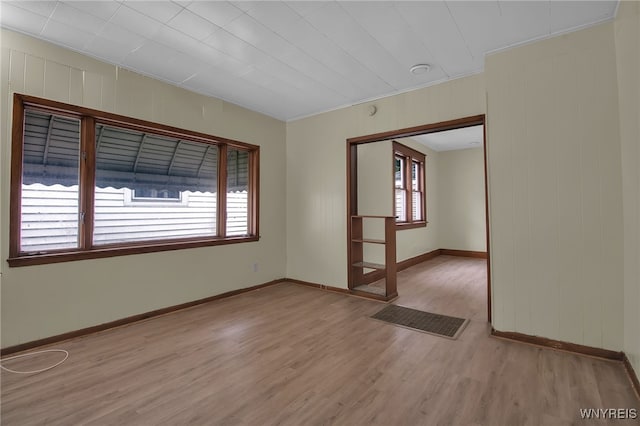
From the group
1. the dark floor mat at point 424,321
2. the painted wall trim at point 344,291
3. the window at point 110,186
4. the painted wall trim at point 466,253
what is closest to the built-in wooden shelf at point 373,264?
the painted wall trim at point 344,291

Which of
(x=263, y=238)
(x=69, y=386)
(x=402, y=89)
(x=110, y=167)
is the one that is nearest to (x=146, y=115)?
(x=110, y=167)

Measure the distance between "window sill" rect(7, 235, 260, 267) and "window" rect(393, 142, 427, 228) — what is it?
139 inches

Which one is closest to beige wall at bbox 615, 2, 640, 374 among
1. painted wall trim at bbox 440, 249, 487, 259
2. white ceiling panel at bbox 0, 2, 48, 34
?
white ceiling panel at bbox 0, 2, 48, 34

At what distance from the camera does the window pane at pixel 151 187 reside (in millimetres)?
3025

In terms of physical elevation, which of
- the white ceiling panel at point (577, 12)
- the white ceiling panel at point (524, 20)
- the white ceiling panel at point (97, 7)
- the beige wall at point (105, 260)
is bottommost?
the beige wall at point (105, 260)

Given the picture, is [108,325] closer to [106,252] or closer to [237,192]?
[106,252]

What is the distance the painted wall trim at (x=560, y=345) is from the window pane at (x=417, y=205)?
4.16m

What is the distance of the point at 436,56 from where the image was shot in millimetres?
2838

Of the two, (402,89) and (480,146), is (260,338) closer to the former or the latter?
(402,89)

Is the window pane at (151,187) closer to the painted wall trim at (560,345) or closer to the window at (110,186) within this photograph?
the window at (110,186)

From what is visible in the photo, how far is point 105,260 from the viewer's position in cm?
289

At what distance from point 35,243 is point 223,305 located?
6.22ft

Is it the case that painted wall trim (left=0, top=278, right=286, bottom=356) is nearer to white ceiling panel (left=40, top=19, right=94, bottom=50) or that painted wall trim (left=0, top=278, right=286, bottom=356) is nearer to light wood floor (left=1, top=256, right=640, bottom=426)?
light wood floor (left=1, top=256, right=640, bottom=426)

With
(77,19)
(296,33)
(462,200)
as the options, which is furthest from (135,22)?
(462,200)
